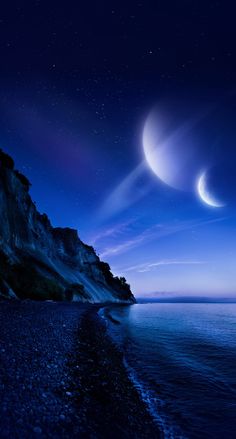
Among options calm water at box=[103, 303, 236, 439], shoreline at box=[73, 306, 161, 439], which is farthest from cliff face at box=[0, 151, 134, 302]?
shoreline at box=[73, 306, 161, 439]

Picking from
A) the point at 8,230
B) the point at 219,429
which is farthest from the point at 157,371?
the point at 8,230

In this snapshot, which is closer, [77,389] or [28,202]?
[77,389]

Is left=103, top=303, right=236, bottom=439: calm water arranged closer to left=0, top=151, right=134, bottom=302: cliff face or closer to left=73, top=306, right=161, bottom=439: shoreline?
left=73, top=306, right=161, bottom=439: shoreline

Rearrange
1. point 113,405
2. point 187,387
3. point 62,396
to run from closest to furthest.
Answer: point 62,396, point 113,405, point 187,387

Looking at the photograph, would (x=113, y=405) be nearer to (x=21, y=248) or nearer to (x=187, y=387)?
(x=187, y=387)

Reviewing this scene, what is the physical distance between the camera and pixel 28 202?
44375mm

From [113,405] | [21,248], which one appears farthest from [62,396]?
[21,248]

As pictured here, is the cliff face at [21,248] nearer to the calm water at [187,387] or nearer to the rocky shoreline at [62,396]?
the rocky shoreline at [62,396]

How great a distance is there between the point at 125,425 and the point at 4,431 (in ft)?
11.2

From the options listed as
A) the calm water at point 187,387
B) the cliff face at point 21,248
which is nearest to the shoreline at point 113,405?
the calm water at point 187,387

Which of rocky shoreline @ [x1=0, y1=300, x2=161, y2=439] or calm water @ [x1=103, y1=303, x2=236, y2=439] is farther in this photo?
calm water @ [x1=103, y1=303, x2=236, y2=439]

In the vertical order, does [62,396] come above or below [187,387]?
above

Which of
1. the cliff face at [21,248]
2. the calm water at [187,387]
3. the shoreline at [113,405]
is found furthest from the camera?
the cliff face at [21,248]

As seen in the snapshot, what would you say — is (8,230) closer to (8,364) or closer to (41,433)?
(8,364)
